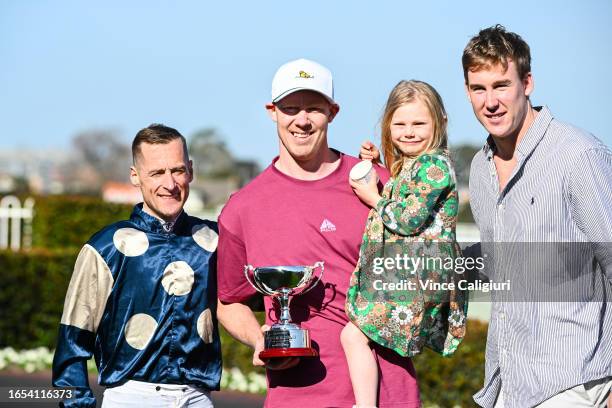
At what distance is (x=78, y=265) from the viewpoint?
523 centimetres

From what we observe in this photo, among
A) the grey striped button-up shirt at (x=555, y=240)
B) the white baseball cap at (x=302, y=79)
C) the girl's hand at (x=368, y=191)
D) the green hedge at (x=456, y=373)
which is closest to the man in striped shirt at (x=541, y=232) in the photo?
the grey striped button-up shirt at (x=555, y=240)

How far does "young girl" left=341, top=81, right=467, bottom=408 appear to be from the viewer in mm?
4414

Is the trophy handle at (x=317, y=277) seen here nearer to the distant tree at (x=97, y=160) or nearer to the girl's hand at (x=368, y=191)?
the girl's hand at (x=368, y=191)

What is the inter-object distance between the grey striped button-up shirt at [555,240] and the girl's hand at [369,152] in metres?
0.72

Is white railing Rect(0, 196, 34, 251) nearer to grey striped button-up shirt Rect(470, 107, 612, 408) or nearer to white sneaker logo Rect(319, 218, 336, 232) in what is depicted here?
white sneaker logo Rect(319, 218, 336, 232)

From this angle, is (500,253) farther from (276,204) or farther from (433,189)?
(276,204)

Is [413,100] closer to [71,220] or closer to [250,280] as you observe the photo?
[250,280]

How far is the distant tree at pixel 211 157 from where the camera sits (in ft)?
264

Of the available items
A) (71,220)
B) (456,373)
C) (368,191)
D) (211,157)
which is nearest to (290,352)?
(368,191)

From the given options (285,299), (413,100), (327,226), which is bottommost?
(285,299)

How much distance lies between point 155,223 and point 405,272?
146cm

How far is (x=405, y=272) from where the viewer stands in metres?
4.44

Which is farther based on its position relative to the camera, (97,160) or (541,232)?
(97,160)

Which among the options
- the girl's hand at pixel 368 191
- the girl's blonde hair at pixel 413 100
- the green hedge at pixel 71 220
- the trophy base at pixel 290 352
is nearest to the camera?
the trophy base at pixel 290 352
